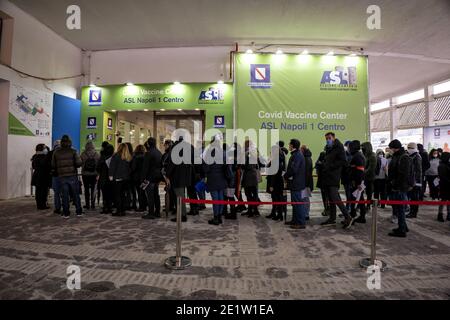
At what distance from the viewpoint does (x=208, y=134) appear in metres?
9.91

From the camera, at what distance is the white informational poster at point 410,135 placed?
645 inches

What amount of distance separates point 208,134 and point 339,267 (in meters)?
7.25

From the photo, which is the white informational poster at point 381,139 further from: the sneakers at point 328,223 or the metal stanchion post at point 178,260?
the metal stanchion post at point 178,260

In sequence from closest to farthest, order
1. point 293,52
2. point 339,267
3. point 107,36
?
point 339,267
point 107,36
point 293,52

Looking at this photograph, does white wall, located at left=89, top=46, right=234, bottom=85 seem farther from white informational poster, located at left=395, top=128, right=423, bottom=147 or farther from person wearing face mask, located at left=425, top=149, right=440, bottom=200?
white informational poster, located at left=395, top=128, right=423, bottom=147

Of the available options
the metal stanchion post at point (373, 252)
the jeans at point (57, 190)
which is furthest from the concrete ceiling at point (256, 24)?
the metal stanchion post at point (373, 252)

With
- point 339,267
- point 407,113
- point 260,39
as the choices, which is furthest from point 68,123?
point 407,113

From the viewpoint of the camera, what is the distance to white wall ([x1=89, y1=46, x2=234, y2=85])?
9.98 metres

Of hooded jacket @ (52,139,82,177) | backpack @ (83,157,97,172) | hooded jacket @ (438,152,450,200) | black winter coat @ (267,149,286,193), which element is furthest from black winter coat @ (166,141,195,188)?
hooded jacket @ (438,152,450,200)

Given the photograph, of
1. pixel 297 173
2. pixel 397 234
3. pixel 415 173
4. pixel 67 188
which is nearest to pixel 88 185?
pixel 67 188

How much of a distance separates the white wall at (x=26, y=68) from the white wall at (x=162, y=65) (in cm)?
145

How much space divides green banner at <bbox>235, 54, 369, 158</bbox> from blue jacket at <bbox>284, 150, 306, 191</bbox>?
179 inches

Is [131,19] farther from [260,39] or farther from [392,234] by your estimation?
[392,234]

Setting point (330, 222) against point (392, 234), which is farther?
point (330, 222)
